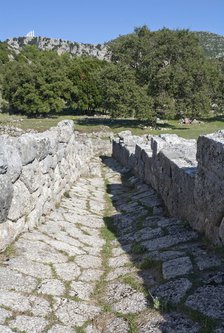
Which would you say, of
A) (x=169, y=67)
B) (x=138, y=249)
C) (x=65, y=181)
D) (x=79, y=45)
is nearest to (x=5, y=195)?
(x=138, y=249)

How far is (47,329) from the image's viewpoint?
4102mm

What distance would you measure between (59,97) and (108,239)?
2057 inches

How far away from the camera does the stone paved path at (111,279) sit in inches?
165

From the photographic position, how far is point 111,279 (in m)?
5.53

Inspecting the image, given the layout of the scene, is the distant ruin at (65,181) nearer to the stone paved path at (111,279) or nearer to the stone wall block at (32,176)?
the stone wall block at (32,176)

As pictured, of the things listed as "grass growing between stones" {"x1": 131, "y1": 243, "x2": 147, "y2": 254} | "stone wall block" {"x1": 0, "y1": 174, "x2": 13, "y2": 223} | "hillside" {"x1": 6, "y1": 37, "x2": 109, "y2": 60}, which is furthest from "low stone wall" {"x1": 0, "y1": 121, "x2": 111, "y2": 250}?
"hillside" {"x1": 6, "y1": 37, "x2": 109, "y2": 60}

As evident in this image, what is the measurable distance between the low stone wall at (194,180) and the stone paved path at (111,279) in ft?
0.96

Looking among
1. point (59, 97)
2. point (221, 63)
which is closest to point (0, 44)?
point (59, 97)

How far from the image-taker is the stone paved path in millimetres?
4191

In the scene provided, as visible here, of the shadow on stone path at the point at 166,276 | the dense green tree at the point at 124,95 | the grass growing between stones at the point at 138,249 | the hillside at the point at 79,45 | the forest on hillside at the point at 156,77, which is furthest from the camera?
the hillside at the point at 79,45

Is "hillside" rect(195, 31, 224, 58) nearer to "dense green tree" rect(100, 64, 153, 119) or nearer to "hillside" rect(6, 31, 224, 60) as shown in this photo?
"hillside" rect(6, 31, 224, 60)

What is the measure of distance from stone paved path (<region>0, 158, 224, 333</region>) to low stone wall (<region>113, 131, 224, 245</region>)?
29cm

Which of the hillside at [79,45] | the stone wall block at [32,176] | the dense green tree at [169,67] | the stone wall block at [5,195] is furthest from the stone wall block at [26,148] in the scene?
the hillside at [79,45]

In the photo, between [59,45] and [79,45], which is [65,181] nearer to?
[79,45]
